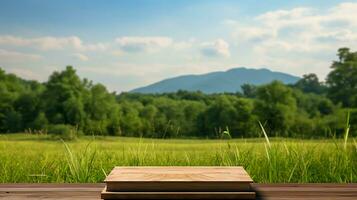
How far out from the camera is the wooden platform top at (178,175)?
163 cm

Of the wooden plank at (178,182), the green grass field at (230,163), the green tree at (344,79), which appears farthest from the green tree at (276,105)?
the wooden plank at (178,182)

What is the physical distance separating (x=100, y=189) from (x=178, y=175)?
16.3 inches

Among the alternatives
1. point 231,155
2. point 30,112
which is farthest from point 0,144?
point 30,112

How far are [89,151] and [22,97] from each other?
748 centimetres

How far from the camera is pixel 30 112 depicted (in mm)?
Result: 10141

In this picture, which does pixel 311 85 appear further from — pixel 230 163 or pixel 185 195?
pixel 185 195

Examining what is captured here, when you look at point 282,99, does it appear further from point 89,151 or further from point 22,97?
point 89,151

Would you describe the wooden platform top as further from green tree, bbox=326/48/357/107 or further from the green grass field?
green tree, bbox=326/48/357/107

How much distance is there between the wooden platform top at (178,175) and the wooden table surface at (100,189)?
5.9 inches

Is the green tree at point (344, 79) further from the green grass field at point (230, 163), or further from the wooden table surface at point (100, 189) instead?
the wooden table surface at point (100, 189)

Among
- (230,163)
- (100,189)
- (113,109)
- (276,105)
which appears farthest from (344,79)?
(100,189)

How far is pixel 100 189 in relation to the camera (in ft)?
6.47

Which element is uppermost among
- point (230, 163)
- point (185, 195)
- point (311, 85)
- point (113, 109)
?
point (311, 85)

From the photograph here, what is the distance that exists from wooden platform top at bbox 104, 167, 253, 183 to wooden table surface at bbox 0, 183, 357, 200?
150 millimetres
